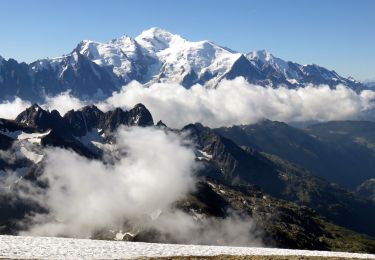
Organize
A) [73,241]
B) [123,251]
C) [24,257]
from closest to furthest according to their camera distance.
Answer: [24,257] → [123,251] → [73,241]

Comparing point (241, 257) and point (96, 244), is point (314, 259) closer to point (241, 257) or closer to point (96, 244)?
point (241, 257)

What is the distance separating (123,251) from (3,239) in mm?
14473

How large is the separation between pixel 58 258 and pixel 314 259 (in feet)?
104

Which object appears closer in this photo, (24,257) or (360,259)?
(24,257)

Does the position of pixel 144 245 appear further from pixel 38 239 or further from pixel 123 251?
pixel 38 239

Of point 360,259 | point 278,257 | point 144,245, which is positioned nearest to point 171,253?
point 144,245

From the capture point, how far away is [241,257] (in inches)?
2405

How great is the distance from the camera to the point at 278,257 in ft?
202

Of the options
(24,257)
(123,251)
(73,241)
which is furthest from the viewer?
(73,241)

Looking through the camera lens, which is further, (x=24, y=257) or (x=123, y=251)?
(x=123, y=251)

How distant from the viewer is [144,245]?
6494 centimetres

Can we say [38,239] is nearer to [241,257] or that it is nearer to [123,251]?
[123,251]

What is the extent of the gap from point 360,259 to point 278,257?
489 inches

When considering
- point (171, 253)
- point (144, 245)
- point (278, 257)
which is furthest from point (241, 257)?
point (144, 245)
